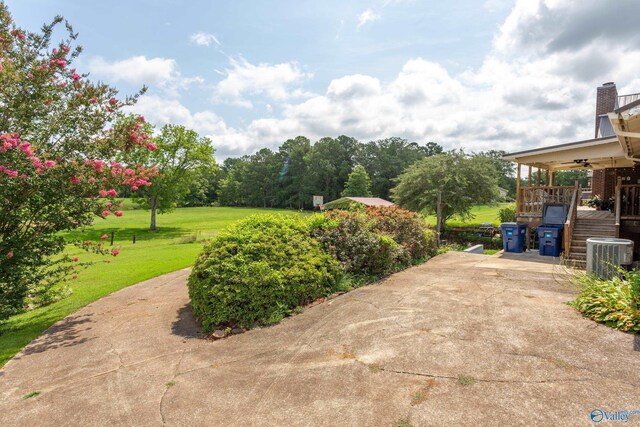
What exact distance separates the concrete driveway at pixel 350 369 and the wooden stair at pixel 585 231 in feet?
14.5

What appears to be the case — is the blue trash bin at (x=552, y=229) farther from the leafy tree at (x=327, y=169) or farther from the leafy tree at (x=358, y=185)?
the leafy tree at (x=327, y=169)

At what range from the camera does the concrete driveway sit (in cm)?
307

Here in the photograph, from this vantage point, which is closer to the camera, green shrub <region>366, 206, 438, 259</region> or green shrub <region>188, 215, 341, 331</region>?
green shrub <region>188, 215, 341, 331</region>

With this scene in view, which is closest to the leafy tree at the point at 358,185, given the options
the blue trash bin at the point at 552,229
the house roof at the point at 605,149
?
the house roof at the point at 605,149

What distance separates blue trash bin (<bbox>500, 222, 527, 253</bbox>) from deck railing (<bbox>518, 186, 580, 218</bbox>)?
897 millimetres

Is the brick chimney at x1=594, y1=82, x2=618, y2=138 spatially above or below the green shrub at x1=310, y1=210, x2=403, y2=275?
above

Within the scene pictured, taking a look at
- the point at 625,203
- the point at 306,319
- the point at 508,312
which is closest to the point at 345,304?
the point at 306,319

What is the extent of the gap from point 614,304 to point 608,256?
2221 mm

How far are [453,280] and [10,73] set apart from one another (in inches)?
347

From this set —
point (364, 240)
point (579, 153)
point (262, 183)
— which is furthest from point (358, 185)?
point (364, 240)

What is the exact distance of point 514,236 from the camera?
11.8 m

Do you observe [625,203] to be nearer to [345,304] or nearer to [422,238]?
[422,238]

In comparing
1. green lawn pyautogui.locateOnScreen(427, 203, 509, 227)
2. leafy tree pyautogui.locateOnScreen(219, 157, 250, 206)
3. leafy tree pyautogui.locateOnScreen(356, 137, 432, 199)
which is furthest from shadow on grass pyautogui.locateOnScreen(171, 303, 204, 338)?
leafy tree pyautogui.locateOnScreen(219, 157, 250, 206)

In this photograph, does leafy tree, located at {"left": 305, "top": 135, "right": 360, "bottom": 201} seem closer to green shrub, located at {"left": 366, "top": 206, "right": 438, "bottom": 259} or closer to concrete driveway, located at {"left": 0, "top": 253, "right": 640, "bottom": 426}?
green shrub, located at {"left": 366, "top": 206, "right": 438, "bottom": 259}
